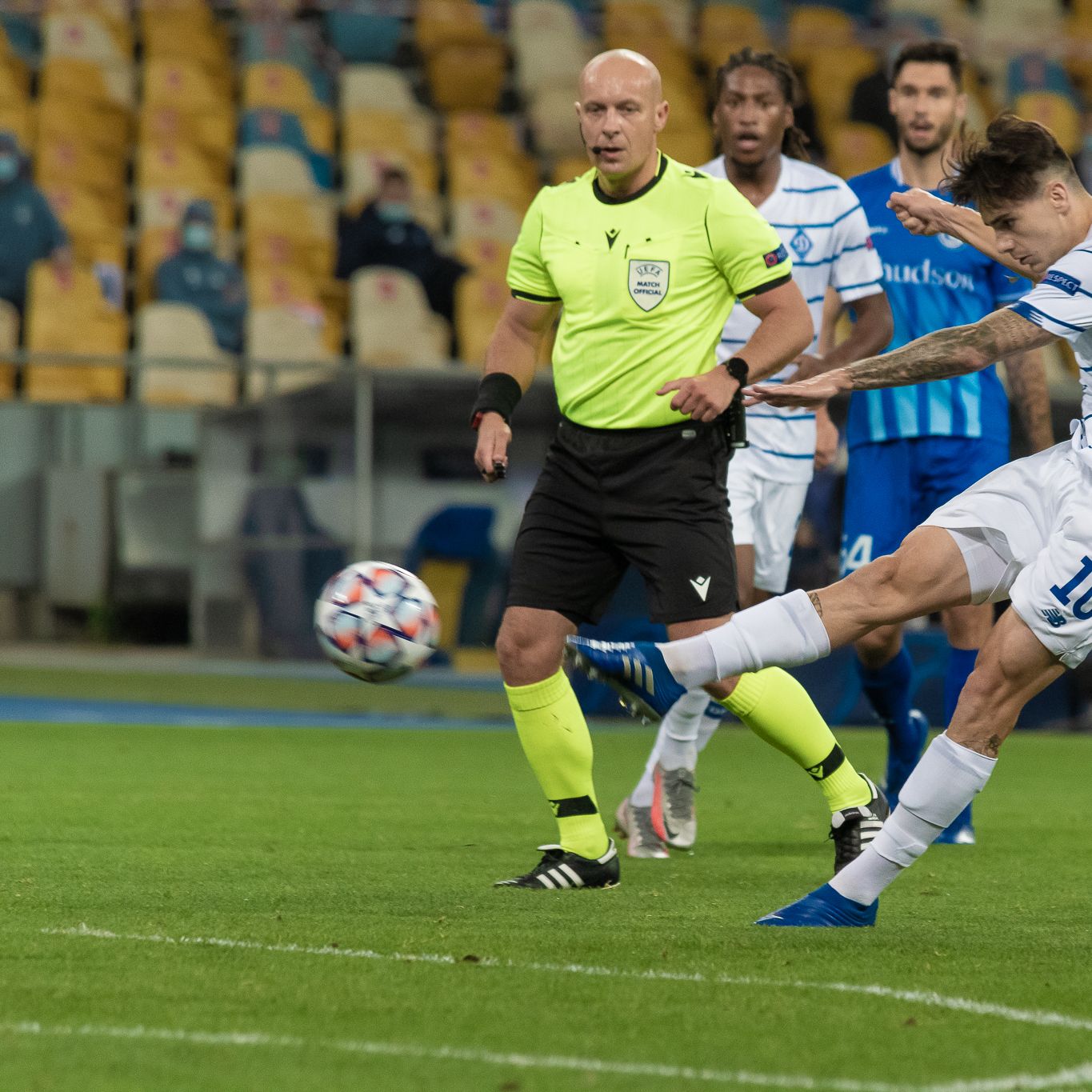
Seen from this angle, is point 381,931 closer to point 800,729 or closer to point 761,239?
point 800,729

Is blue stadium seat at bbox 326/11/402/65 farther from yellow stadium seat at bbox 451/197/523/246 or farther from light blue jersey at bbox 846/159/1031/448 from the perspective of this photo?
light blue jersey at bbox 846/159/1031/448

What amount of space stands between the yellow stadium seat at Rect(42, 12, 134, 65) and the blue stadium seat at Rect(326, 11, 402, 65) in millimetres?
2268

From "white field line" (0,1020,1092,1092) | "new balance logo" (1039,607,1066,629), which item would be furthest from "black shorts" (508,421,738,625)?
"white field line" (0,1020,1092,1092)

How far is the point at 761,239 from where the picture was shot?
5375 mm

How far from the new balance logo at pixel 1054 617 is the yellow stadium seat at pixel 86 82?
16.9 meters

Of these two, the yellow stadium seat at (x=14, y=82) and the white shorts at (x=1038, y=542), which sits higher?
the yellow stadium seat at (x=14, y=82)

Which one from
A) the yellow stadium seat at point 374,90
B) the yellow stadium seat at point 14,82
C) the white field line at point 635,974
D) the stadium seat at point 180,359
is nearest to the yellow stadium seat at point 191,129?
the yellow stadium seat at point 14,82

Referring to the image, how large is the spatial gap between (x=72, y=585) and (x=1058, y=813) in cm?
1041

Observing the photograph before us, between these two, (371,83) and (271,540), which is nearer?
(271,540)

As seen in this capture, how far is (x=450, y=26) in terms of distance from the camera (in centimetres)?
2130

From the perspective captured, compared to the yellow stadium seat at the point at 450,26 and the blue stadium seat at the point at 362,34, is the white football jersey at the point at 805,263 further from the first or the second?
the blue stadium seat at the point at 362,34

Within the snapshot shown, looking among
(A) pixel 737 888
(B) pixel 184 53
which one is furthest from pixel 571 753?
(B) pixel 184 53

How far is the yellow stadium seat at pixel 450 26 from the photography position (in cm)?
2128

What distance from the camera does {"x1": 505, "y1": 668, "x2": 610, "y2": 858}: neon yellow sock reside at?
5441 mm
